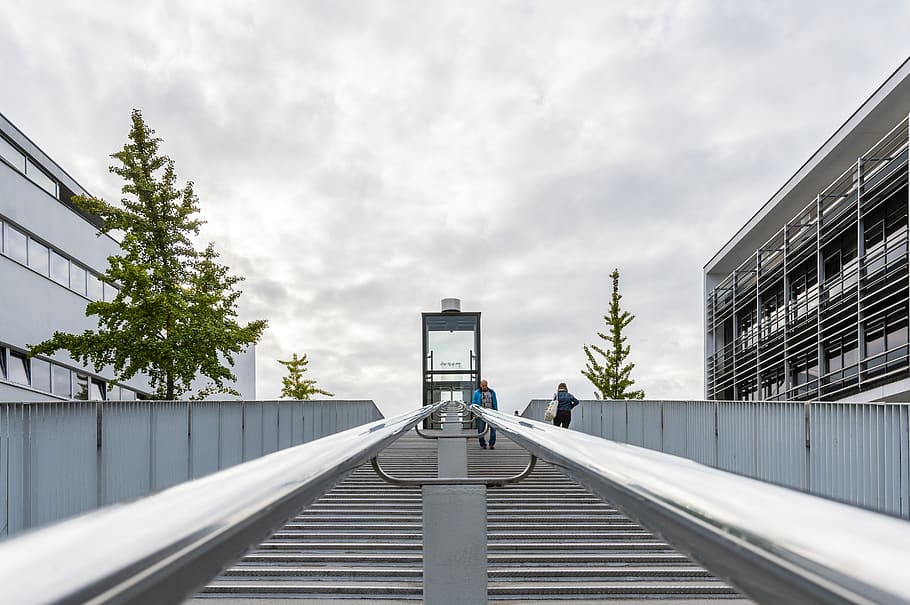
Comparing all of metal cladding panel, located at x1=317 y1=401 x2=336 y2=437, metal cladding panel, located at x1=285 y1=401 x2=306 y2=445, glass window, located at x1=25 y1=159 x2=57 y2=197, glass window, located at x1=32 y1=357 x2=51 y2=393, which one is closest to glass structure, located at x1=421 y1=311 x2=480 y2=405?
metal cladding panel, located at x1=317 y1=401 x2=336 y2=437

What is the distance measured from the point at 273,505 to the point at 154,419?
14116 mm

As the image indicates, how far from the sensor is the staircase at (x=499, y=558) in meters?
6.38

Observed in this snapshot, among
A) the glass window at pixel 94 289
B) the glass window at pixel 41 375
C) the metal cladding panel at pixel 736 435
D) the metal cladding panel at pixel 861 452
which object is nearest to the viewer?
the metal cladding panel at pixel 861 452

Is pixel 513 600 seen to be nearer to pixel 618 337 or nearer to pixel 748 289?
pixel 748 289

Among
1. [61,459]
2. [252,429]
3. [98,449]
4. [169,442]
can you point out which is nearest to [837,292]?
[252,429]

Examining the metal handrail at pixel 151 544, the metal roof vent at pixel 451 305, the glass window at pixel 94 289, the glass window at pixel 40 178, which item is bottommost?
the metal handrail at pixel 151 544

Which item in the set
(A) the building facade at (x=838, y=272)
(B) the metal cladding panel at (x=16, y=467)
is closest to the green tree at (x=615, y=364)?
(A) the building facade at (x=838, y=272)

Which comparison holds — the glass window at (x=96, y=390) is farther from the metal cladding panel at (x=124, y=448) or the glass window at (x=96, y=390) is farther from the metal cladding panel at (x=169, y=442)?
the metal cladding panel at (x=124, y=448)

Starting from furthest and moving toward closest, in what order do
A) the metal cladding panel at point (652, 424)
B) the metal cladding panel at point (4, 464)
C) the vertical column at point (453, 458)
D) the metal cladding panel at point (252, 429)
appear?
the metal cladding panel at point (652, 424)
the metal cladding panel at point (252, 429)
the metal cladding panel at point (4, 464)
the vertical column at point (453, 458)

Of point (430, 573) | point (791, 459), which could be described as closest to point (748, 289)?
point (791, 459)

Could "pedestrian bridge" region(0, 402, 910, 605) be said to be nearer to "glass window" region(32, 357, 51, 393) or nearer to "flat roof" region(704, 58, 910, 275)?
"flat roof" region(704, 58, 910, 275)

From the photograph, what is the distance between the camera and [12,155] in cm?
2962

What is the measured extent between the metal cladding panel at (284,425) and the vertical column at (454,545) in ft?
64.9

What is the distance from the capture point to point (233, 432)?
18.6 m
